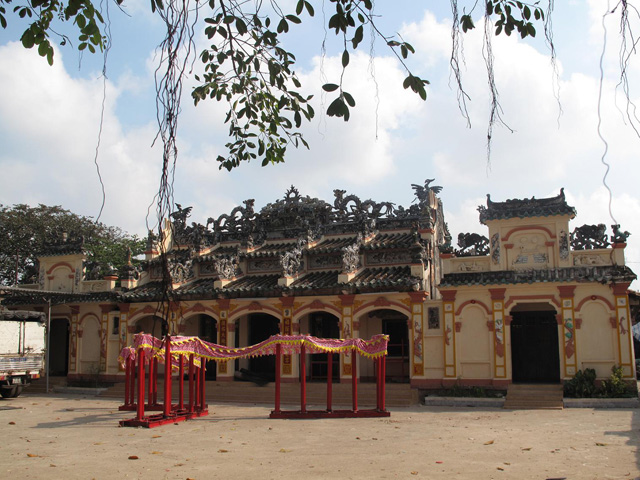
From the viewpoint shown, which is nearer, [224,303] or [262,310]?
[262,310]

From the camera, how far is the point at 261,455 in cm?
967

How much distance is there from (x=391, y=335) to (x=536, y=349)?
16.5ft

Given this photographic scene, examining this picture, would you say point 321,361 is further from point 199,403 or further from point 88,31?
point 88,31

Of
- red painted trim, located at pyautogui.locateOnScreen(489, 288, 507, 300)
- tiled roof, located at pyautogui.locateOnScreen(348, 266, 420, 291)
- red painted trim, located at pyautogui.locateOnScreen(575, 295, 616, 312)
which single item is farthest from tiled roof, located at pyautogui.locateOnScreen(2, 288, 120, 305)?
red painted trim, located at pyautogui.locateOnScreen(575, 295, 616, 312)

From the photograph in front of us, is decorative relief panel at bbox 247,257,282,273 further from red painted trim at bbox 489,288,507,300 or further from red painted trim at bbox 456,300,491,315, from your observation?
red painted trim at bbox 489,288,507,300

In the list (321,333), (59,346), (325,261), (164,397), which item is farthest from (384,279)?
(59,346)

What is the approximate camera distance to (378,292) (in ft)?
64.3

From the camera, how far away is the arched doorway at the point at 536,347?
19109 mm

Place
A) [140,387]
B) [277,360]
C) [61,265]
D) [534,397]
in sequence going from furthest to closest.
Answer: [61,265] < [534,397] < [277,360] < [140,387]

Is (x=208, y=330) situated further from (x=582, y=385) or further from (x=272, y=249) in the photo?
(x=582, y=385)

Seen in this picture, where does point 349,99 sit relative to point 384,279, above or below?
above

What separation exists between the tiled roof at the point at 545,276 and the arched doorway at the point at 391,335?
3421 millimetres

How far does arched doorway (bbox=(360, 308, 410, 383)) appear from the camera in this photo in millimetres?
21375

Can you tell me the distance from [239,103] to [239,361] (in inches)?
631
